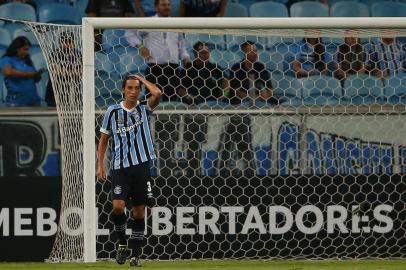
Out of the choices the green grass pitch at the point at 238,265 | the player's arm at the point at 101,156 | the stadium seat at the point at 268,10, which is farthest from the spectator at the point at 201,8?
the player's arm at the point at 101,156

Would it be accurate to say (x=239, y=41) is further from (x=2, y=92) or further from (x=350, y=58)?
(x=2, y=92)

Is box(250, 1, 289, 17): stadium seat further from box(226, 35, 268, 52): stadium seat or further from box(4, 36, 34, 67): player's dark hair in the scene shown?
box(4, 36, 34, 67): player's dark hair

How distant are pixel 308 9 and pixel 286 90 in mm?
3294

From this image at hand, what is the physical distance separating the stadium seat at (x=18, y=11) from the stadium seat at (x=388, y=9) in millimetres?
4112

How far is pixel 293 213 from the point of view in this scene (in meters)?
7.88

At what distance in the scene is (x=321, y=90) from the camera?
848 centimetres


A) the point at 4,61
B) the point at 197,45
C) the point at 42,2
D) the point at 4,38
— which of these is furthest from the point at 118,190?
the point at 42,2

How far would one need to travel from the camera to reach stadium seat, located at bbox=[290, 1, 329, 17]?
11555 mm

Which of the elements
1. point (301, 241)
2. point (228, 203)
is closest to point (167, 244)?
point (228, 203)

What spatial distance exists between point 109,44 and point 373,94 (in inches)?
93.5

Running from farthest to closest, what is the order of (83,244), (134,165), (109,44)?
(109,44) < (83,244) < (134,165)

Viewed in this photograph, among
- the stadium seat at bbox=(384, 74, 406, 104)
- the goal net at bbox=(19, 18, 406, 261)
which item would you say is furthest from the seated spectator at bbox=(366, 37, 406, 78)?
the goal net at bbox=(19, 18, 406, 261)

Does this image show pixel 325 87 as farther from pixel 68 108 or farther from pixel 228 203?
pixel 68 108

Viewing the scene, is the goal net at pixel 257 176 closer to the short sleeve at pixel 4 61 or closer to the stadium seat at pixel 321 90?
the stadium seat at pixel 321 90
